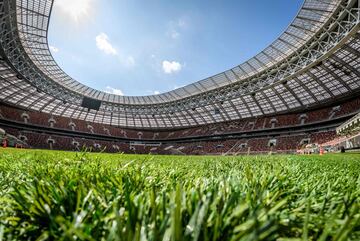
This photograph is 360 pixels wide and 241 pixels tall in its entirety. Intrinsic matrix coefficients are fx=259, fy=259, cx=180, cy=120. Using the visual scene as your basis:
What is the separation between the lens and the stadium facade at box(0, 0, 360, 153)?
90.2ft

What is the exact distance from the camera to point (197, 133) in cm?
6794

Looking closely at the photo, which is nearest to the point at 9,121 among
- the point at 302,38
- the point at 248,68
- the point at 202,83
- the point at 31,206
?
the point at 202,83

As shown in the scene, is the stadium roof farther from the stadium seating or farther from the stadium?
the stadium seating

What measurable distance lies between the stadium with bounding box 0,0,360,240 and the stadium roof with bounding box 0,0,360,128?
0.18 m

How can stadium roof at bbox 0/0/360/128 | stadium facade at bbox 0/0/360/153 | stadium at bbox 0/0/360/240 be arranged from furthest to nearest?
stadium facade at bbox 0/0/360/153, stadium roof at bbox 0/0/360/128, stadium at bbox 0/0/360/240

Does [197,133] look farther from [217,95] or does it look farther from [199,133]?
[217,95]

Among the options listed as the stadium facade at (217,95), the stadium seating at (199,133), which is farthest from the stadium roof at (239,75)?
the stadium seating at (199,133)

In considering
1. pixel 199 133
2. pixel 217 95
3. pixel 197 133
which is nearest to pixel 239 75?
pixel 217 95

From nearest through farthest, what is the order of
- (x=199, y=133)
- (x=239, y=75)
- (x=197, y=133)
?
1. (x=239, y=75)
2. (x=199, y=133)
3. (x=197, y=133)

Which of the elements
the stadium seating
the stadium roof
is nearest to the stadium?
the stadium roof

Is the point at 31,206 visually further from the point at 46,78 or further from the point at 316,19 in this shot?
the point at 46,78

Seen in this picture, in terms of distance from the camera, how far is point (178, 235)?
46 cm

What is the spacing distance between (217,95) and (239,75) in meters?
5.91

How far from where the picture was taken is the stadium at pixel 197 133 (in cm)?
90
